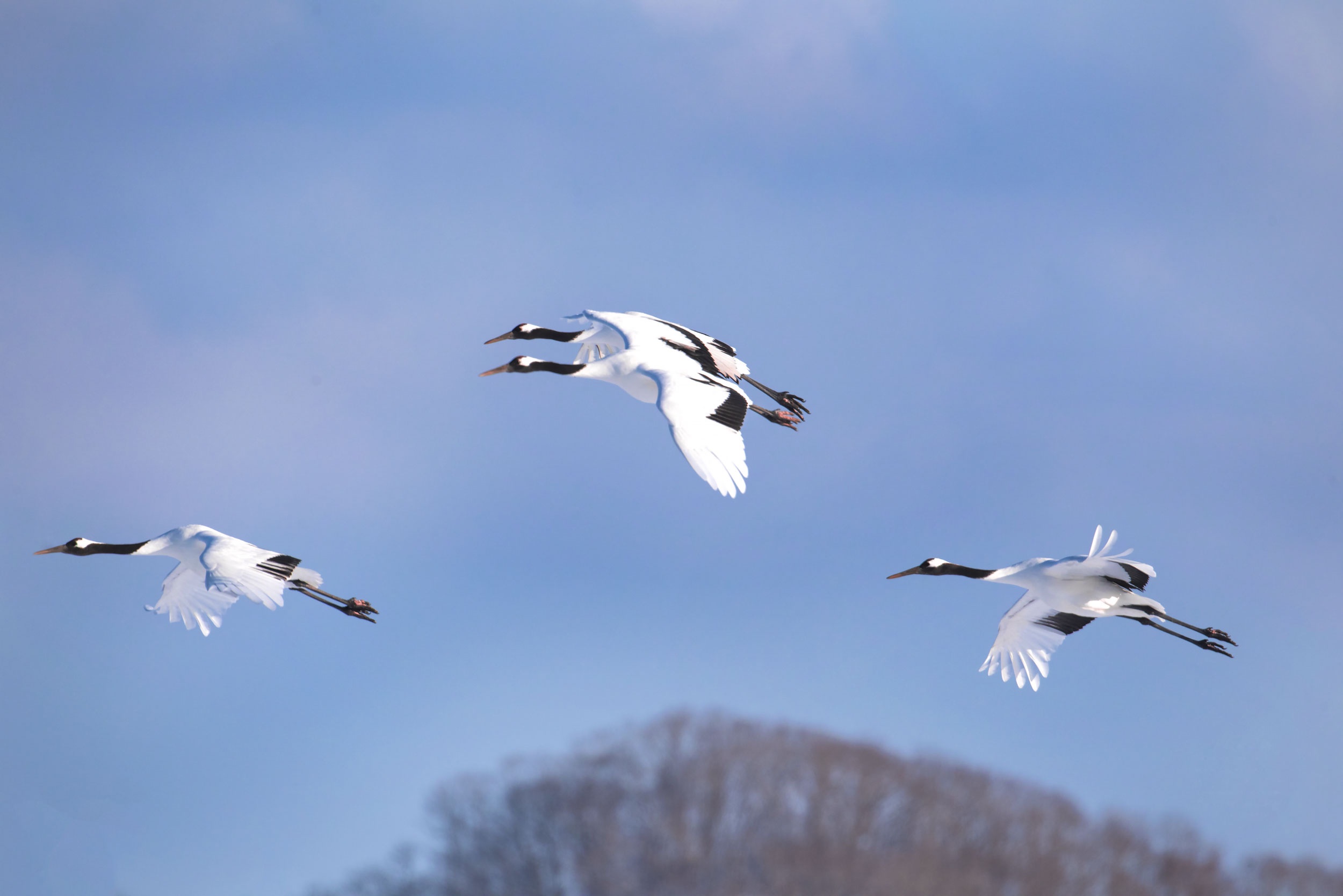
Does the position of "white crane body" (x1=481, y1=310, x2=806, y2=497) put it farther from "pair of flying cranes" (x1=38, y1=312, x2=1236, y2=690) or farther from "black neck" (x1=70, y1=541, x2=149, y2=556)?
"black neck" (x1=70, y1=541, x2=149, y2=556)

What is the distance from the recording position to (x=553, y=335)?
95.3 ft

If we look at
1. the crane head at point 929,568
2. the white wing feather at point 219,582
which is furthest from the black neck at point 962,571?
the white wing feather at point 219,582

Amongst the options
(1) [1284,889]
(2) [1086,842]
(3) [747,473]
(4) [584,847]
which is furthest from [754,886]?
(3) [747,473]

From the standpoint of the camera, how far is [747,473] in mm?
17703

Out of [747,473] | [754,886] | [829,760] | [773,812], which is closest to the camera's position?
[747,473]

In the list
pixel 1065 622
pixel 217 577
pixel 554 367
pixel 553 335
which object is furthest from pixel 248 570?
pixel 1065 622

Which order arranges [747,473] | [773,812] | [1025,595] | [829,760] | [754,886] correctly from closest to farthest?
[747,473]
[1025,595]
[754,886]
[773,812]
[829,760]

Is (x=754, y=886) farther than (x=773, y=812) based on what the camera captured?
No

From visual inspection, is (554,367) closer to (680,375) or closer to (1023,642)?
(680,375)

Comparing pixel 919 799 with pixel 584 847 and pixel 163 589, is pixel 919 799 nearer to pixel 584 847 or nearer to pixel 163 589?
pixel 584 847

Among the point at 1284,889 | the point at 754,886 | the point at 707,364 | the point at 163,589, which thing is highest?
the point at 1284,889

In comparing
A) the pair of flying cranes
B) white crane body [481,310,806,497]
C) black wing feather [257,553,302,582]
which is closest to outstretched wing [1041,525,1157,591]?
the pair of flying cranes

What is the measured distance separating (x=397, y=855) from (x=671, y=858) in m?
10.7

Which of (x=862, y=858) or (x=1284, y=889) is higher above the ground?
(x=1284, y=889)
